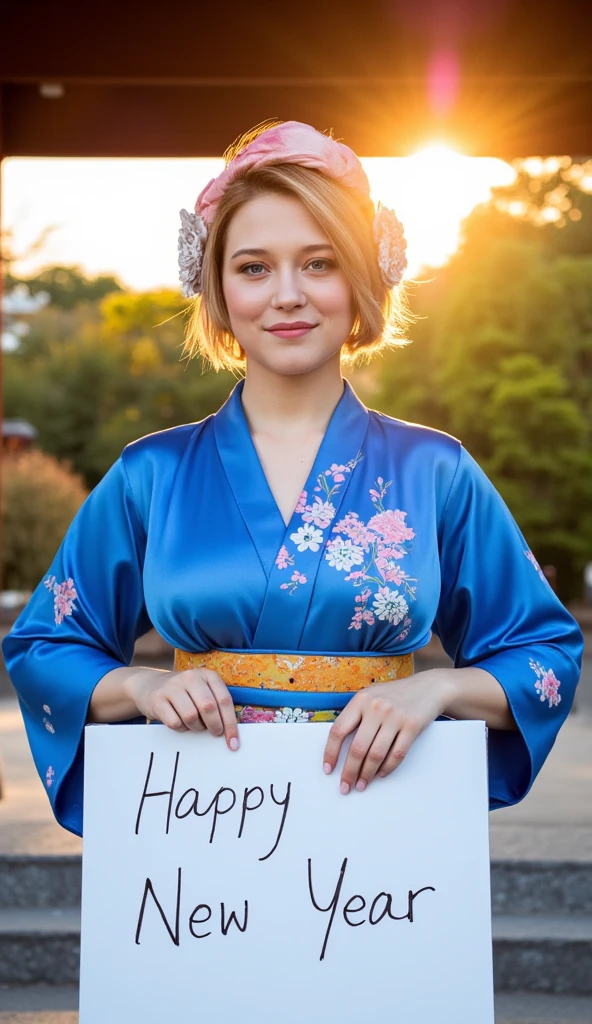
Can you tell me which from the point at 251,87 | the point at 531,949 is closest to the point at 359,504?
the point at 531,949

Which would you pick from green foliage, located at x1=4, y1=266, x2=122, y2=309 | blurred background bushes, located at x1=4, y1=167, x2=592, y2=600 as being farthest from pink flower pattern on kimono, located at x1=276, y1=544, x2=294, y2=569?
green foliage, located at x1=4, y1=266, x2=122, y2=309

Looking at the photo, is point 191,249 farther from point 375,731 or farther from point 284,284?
point 375,731

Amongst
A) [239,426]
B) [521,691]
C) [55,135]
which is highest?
[55,135]

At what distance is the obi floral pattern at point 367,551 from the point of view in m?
1.47

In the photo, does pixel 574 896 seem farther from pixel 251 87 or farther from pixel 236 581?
pixel 251 87

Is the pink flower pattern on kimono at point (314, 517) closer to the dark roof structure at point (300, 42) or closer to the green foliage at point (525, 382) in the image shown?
the dark roof structure at point (300, 42)

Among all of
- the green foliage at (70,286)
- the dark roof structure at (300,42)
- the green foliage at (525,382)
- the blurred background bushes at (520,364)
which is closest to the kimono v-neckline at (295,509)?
the dark roof structure at (300,42)

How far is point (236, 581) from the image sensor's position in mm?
1469

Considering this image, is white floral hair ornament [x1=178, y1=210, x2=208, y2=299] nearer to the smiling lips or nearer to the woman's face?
the woman's face

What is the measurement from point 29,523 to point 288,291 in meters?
11.5

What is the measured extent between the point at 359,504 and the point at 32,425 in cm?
2450

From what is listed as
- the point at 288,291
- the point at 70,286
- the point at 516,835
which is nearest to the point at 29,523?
the point at 516,835

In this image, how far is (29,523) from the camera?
1261 centimetres

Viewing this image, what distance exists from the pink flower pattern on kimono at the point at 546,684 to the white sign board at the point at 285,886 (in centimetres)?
15
